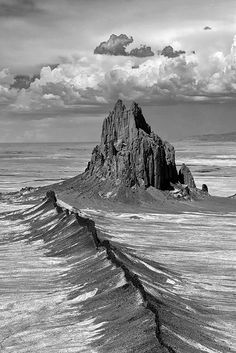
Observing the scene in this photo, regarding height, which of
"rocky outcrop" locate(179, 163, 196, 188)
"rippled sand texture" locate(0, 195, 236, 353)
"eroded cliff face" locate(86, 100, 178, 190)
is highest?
"eroded cliff face" locate(86, 100, 178, 190)

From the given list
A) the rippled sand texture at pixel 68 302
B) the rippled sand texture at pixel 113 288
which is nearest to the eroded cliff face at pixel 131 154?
the rippled sand texture at pixel 113 288

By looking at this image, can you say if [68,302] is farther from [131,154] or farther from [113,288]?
[131,154]

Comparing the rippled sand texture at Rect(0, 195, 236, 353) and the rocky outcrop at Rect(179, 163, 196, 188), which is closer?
the rippled sand texture at Rect(0, 195, 236, 353)

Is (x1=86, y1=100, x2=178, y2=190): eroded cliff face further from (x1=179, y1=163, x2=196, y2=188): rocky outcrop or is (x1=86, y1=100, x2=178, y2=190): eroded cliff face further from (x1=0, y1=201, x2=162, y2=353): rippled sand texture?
(x1=0, y1=201, x2=162, y2=353): rippled sand texture

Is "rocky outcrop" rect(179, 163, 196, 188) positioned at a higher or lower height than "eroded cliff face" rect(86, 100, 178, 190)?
lower

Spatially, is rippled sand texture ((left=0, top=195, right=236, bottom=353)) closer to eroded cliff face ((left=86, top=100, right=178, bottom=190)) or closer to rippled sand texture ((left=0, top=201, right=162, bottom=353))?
rippled sand texture ((left=0, top=201, right=162, bottom=353))

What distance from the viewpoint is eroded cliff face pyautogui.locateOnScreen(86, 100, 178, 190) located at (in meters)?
134

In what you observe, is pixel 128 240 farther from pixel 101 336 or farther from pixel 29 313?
pixel 101 336

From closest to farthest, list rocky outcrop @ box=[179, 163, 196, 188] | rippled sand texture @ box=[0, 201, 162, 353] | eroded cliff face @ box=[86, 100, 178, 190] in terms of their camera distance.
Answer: rippled sand texture @ box=[0, 201, 162, 353] → eroded cliff face @ box=[86, 100, 178, 190] → rocky outcrop @ box=[179, 163, 196, 188]

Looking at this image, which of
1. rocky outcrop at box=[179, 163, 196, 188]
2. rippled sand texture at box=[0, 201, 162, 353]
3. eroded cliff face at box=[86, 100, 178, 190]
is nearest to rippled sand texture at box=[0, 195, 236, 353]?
rippled sand texture at box=[0, 201, 162, 353]

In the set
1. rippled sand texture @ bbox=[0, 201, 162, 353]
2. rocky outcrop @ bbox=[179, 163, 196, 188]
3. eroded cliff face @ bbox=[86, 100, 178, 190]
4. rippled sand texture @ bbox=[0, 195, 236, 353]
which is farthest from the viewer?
rocky outcrop @ bbox=[179, 163, 196, 188]

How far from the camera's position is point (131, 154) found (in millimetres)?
136500

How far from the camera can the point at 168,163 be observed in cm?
14100

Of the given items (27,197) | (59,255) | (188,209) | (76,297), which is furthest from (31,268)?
(27,197)
